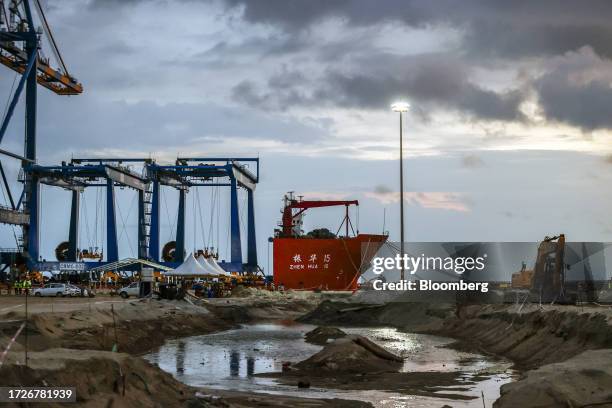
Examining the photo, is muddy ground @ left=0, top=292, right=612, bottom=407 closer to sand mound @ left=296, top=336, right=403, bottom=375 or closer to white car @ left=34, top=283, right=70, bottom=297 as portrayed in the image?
sand mound @ left=296, top=336, right=403, bottom=375

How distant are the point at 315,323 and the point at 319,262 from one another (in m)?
35.3

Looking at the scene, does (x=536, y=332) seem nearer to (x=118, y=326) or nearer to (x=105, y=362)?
(x=118, y=326)

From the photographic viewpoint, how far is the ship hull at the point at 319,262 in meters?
85.6

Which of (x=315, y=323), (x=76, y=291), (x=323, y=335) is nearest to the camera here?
(x=323, y=335)

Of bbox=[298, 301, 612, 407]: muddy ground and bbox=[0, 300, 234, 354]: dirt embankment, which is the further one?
bbox=[0, 300, 234, 354]: dirt embankment

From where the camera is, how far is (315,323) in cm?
5075

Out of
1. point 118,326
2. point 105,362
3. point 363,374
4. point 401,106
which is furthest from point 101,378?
point 401,106

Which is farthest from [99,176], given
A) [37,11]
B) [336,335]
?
[336,335]

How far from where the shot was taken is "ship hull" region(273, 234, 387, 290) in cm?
8556

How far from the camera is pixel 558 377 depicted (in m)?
15.4

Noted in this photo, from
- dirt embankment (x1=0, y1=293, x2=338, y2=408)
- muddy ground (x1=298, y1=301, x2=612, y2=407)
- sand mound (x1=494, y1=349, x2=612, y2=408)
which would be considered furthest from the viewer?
muddy ground (x1=298, y1=301, x2=612, y2=407)

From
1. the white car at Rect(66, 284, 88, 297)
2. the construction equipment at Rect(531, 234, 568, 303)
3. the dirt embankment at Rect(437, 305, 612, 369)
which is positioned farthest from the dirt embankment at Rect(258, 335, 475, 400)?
the white car at Rect(66, 284, 88, 297)

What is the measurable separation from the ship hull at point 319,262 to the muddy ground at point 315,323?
3076 centimetres

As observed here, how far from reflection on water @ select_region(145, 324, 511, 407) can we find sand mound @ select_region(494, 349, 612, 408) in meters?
1.60
